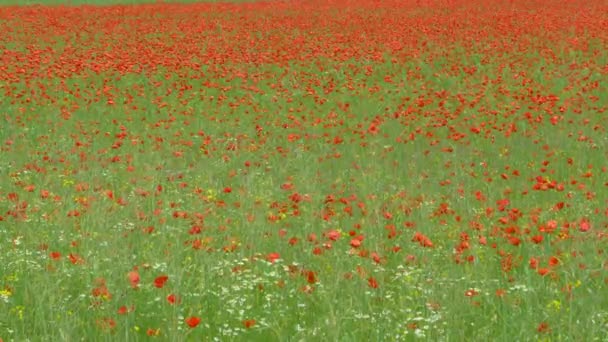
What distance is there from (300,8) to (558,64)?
1546 cm

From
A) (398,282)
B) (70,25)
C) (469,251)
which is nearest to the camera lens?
(398,282)

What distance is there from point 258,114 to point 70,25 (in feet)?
46.5

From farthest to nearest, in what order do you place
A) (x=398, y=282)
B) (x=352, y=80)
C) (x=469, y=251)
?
(x=352, y=80)
(x=469, y=251)
(x=398, y=282)

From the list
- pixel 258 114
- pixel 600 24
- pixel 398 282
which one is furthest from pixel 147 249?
pixel 600 24

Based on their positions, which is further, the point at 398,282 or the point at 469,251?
the point at 469,251

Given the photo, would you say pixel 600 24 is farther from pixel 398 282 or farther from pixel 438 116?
pixel 398 282

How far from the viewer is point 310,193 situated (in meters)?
8.35

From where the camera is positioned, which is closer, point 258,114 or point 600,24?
point 258,114

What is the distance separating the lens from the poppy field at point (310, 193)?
18.2 ft

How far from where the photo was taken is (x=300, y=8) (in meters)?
32.5

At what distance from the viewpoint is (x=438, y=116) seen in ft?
46.2

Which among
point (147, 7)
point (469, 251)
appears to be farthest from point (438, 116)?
point (147, 7)

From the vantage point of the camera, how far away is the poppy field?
555 cm

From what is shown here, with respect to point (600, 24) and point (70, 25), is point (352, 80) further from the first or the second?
point (70, 25)
